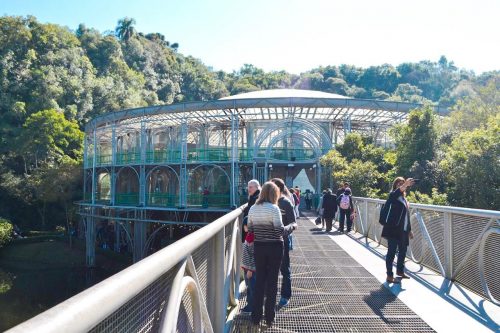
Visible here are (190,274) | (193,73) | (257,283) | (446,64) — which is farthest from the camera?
(446,64)

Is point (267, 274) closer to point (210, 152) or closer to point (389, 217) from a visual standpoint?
point (389, 217)

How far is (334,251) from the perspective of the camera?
36.0ft

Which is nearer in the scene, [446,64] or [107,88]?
[107,88]

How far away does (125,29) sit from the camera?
10275cm

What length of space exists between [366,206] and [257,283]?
911cm

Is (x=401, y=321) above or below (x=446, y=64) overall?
below

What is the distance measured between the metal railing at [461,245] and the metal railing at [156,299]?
3658 mm

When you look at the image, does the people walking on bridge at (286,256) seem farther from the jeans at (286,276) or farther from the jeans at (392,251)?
the jeans at (392,251)

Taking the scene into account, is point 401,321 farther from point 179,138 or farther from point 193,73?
point 193,73

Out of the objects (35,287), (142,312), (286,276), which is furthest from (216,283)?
(35,287)

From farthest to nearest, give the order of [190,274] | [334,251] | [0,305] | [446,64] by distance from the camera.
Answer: [446,64]
[0,305]
[334,251]
[190,274]

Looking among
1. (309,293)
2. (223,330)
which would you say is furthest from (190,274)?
(309,293)

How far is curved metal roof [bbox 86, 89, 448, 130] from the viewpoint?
26484 millimetres

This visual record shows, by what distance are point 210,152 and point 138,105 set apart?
45469 mm
